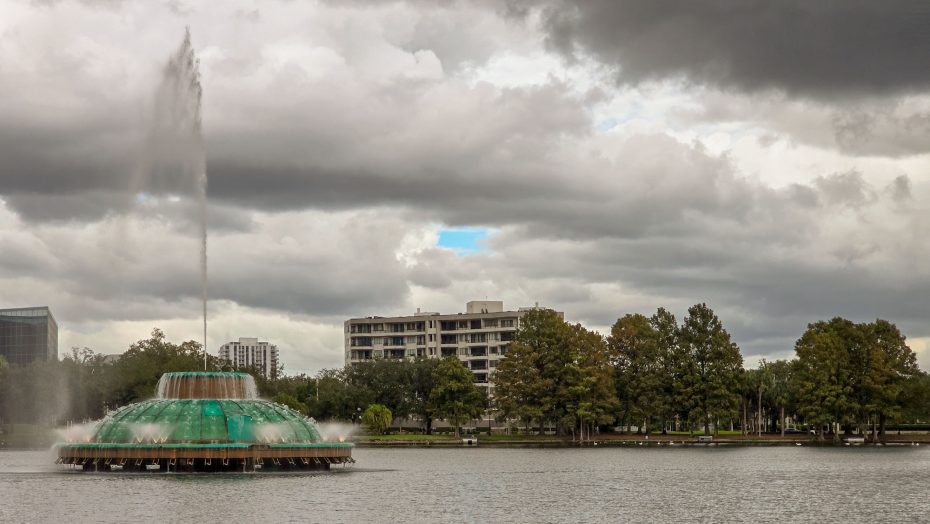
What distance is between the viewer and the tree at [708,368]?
191875 millimetres

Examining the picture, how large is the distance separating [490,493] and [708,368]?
359 ft

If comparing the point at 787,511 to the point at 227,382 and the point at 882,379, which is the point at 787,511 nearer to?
the point at 227,382

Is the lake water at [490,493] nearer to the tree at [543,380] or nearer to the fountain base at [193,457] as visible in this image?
the fountain base at [193,457]

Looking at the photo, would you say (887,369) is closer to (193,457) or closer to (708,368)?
(708,368)

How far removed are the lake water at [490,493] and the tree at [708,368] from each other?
186 feet

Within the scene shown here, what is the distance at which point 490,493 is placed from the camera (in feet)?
299

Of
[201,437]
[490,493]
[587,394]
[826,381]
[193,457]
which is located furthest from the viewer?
[587,394]

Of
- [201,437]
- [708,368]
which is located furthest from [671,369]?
[201,437]

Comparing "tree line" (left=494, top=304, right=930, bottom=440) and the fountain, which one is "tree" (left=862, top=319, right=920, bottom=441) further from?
the fountain

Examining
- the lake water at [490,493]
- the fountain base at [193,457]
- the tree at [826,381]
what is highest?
the tree at [826,381]

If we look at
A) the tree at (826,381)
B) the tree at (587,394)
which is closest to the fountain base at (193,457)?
the tree at (587,394)

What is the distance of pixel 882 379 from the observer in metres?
189

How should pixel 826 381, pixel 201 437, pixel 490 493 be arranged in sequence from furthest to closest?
pixel 826 381 → pixel 201 437 → pixel 490 493

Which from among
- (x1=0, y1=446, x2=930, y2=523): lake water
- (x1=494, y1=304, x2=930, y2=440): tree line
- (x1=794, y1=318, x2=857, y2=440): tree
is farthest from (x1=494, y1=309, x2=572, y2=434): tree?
(x1=0, y1=446, x2=930, y2=523): lake water
